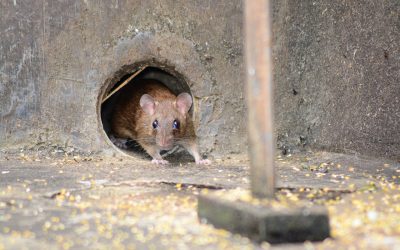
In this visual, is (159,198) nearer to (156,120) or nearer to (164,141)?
(164,141)

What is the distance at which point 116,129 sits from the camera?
8.57 m

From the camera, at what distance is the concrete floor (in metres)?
3.22

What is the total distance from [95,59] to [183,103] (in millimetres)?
1401

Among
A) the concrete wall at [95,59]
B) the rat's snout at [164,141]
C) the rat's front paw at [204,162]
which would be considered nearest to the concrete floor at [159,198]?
the rat's front paw at [204,162]

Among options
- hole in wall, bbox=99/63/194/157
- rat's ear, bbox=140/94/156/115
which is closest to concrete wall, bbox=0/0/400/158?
rat's ear, bbox=140/94/156/115

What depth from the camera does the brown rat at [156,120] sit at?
7191 millimetres

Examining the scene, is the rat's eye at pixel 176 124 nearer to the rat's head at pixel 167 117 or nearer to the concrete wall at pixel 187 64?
the rat's head at pixel 167 117

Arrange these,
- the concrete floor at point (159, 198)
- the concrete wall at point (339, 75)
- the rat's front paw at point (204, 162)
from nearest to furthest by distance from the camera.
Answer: the concrete floor at point (159, 198), the concrete wall at point (339, 75), the rat's front paw at point (204, 162)

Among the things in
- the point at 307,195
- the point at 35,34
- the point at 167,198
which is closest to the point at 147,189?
the point at 167,198

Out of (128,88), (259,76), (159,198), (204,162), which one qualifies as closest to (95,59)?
(204,162)

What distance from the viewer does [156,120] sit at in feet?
24.3

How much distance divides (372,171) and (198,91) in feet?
6.84

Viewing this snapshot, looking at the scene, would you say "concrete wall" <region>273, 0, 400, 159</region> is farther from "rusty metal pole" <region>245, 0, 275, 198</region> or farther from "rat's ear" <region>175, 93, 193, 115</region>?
"rusty metal pole" <region>245, 0, 275, 198</region>

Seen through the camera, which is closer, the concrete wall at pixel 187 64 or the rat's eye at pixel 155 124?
the concrete wall at pixel 187 64
